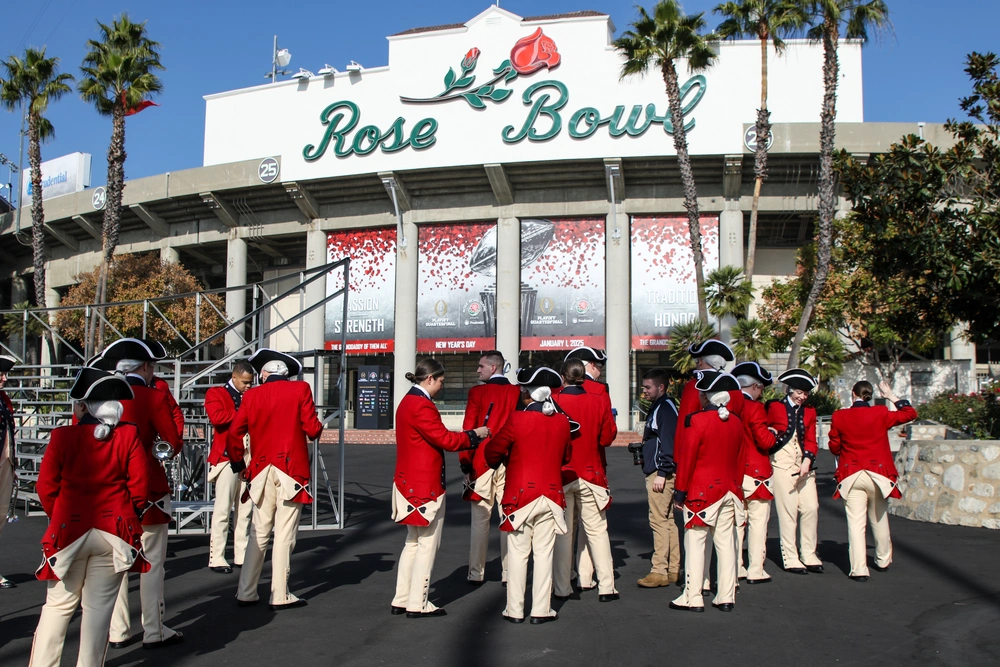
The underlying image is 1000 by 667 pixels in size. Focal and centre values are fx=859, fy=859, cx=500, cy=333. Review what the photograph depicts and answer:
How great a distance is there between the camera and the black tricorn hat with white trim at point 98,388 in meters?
4.58

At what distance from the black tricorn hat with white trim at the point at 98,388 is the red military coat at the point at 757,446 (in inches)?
184

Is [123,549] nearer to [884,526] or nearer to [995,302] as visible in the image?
[884,526]

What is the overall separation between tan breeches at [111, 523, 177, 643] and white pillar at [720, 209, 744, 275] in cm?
2574

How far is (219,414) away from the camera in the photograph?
26.6ft

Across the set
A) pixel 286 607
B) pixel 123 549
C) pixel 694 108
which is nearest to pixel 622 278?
pixel 694 108

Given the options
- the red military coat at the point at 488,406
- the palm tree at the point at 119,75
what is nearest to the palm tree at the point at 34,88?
the palm tree at the point at 119,75

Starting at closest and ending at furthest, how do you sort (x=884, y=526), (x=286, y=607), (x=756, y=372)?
(x=286, y=607), (x=756, y=372), (x=884, y=526)

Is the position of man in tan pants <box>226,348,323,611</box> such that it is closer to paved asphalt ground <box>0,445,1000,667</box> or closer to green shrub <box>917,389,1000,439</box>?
paved asphalt ground <box>0,445,1000,667</box>

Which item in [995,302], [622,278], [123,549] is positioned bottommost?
[123,549]

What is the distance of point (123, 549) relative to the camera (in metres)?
4.54

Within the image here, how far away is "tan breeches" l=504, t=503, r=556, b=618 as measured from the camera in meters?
6.09

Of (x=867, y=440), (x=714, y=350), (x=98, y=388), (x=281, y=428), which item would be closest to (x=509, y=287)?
(x=867, y=440)

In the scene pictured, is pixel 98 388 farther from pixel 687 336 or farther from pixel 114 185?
pixel 114 185

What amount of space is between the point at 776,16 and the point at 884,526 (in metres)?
18.7
